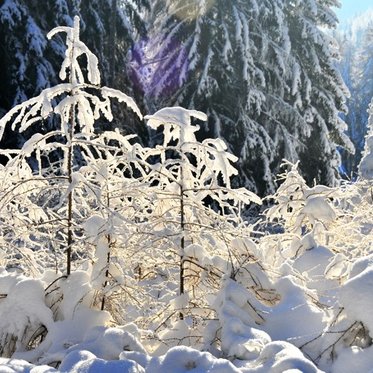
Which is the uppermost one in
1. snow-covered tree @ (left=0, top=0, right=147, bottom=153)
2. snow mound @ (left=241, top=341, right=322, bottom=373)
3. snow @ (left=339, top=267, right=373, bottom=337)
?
snow-covered tree @ (left=0, top=0, right=147, bottom=153)

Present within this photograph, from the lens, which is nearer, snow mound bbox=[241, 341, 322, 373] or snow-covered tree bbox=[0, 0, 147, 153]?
snow mound bbox=[241, 341, 322, 373]

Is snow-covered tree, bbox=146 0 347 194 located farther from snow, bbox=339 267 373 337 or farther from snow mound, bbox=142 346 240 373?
snow mound, bbox=142 346 240 373

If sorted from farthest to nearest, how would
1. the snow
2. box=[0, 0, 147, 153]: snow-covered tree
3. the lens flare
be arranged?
1. the lens flare
2. box=[0, 0, 147, 153]: snow-covered tree
3. the snow

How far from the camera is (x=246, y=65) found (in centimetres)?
1498

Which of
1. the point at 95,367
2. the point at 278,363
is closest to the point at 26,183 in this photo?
the point at 95,367

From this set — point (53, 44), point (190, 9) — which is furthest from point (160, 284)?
point (190, 9)

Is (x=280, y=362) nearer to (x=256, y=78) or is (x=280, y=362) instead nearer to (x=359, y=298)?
(x=359, y=298)

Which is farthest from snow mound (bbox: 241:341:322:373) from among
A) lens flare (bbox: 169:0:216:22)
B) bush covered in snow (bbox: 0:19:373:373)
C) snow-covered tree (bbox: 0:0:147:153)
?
lens flare (bbox: 169:0:216:22)

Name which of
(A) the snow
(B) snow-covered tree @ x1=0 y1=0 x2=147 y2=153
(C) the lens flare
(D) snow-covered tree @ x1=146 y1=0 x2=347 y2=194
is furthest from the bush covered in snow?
(C) the lens flare

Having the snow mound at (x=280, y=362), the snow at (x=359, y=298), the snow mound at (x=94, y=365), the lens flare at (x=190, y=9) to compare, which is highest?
the lens flare at (x=190, y=9)

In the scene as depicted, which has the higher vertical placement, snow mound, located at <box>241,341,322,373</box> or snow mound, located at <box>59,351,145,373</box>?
snow mound, located at <box>241,341,322,373</box>

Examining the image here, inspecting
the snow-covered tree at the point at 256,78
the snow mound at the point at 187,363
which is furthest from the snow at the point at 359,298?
the snow-covered tree at the point at 256,78

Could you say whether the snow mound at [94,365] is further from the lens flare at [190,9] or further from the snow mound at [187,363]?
the lens flare at [190,9]

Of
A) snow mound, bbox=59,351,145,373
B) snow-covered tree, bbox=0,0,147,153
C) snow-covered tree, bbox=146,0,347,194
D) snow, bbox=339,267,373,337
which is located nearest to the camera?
snow mound, bbox=59,351,145,373
